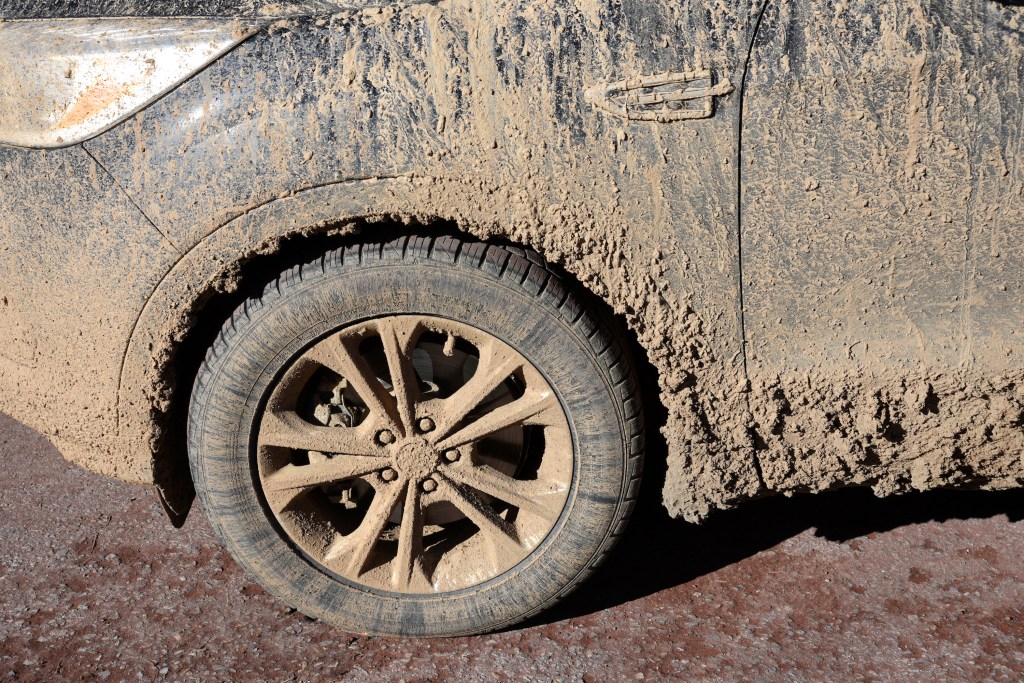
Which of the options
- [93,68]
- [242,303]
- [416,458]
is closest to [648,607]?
[416,458]

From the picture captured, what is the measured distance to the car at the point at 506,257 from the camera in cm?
191

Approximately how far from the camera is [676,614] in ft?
8.34

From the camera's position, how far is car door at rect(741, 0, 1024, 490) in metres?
1.87

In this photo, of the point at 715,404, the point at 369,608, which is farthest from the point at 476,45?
the point at 369,608

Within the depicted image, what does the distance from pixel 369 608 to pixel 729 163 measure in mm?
1418

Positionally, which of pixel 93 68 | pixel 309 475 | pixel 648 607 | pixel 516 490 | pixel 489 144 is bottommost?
pixel 648 607

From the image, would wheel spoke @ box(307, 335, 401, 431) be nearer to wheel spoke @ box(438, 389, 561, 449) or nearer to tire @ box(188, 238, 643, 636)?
tire @ box(188, 238, 643, 636)

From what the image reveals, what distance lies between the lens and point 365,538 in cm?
236

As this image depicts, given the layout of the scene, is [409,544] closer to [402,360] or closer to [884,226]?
[402,360]

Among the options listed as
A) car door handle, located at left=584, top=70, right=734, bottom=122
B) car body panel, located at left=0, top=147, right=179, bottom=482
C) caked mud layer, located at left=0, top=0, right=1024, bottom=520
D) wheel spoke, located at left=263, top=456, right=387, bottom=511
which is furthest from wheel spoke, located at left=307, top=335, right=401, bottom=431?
car door handle, located at left=584, top=70, right=734, bottom=122

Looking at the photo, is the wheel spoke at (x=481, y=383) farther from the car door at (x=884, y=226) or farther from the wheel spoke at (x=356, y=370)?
the car door at (x=884, y=226)

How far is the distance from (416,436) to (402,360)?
7.8 inches

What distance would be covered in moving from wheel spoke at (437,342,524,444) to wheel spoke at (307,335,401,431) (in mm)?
126

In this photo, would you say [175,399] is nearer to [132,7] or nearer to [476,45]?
[132,7]
